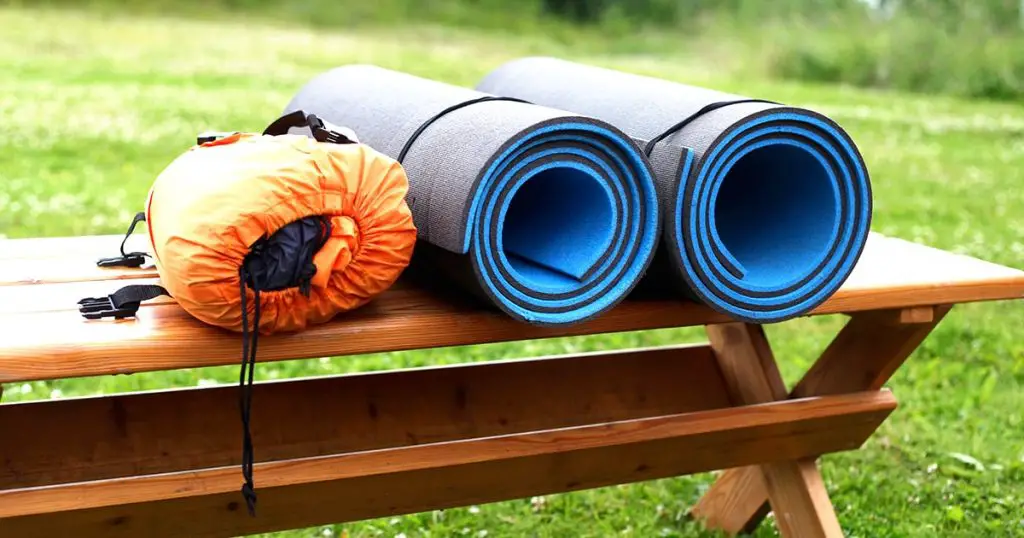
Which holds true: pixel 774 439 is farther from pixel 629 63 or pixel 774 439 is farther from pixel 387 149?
pixel 629 63

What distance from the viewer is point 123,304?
2172mm

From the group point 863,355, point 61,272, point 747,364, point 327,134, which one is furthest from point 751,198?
point 61,272

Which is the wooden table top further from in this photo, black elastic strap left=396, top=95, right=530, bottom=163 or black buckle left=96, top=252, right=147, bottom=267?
black elastic strap left=396, top=95, right=530, bottom=163

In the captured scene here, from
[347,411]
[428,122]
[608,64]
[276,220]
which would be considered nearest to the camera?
[276,220]

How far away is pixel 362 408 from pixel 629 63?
546 inches

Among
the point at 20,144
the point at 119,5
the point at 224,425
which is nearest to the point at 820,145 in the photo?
the point at 224,425

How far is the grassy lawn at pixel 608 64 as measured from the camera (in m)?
3.88

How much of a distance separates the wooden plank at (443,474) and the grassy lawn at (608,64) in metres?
0.81

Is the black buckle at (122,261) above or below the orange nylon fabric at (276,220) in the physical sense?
above

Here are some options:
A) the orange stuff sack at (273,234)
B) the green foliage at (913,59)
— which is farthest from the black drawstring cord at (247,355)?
the green foliage at (913,59)

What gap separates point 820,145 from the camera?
2.38 metres

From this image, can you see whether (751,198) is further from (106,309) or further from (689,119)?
(106,309)

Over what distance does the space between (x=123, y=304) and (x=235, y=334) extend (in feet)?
0.71

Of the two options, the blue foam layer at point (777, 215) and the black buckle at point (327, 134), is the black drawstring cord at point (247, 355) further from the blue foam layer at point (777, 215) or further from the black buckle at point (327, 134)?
the blue foam layer at point (777, 215)
